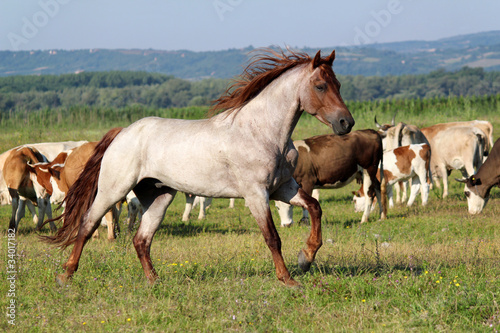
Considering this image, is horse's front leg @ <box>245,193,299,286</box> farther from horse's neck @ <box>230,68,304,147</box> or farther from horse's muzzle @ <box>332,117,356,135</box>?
horse's muzzle @ <box>332,117,356,135</box>

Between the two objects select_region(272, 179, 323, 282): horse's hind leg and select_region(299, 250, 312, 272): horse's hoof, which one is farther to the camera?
select_region(299, 250, 312, 272): horse's hoof

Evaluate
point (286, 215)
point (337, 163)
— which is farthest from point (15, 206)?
point (337, 163)

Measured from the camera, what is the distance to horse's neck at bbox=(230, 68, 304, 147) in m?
5.52

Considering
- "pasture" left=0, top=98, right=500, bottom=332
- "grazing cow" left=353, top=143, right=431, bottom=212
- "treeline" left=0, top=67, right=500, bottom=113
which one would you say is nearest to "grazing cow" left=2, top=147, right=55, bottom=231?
"pasture" left=0, top=98, right=500, bottom=332

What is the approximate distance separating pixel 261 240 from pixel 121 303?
447cm

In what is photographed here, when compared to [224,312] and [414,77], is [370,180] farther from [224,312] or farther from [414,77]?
[414,77]

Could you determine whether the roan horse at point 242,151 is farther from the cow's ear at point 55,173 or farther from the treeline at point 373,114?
the treeline at point 373,114

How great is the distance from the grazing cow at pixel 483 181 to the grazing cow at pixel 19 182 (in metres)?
8.76

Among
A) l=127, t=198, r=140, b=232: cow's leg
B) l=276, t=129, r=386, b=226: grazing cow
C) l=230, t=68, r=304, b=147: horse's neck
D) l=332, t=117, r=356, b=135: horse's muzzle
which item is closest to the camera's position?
l=332, t=117, r=356, b=135: horse's muzzle

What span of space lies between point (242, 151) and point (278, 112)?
1.78ft

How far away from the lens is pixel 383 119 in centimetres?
3231

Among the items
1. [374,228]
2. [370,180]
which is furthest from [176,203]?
[374,228]

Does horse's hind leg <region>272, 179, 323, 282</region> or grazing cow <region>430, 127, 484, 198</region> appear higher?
horse's hind leg <region>272, 179, 323, 282</region>

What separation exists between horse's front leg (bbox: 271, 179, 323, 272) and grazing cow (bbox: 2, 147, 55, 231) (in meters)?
7.13
